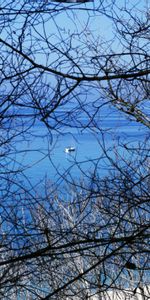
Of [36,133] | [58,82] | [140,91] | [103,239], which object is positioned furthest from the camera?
[140,91]

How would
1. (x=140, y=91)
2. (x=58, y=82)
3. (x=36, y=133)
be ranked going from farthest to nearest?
1. (x=140, y=91)
2. (x=36, y=133)
3. (x=58, y=82)

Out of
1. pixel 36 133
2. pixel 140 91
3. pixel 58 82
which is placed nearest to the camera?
pixel 58 82

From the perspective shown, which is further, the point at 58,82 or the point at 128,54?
the point at 128,54

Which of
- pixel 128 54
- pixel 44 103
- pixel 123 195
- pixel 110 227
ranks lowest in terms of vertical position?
pixel 110 227

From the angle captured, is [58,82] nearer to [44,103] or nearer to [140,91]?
[44,103]

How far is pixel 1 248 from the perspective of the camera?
7.93ft

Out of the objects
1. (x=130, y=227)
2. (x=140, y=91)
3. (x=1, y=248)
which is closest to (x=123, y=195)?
(x=130, y=227)

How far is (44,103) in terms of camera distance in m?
2.56

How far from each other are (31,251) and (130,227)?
64 cm

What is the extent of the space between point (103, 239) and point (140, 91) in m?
3.39

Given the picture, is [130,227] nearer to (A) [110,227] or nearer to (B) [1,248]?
(A) [110,227]

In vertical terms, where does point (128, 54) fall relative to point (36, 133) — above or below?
above

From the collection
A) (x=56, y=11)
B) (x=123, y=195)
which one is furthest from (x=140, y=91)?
(x=56, y=11)

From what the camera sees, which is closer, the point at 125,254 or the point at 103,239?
the point at 103,239
